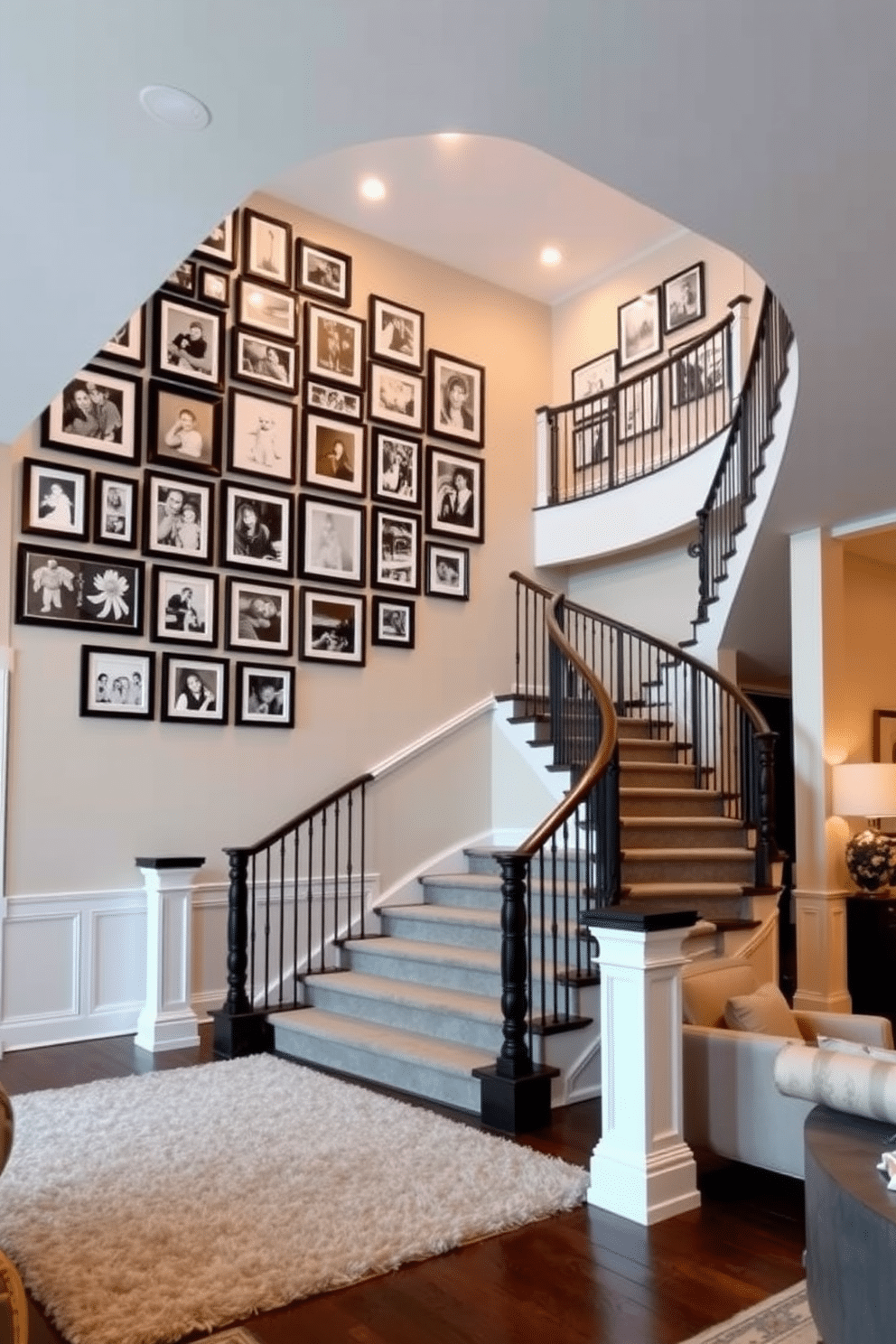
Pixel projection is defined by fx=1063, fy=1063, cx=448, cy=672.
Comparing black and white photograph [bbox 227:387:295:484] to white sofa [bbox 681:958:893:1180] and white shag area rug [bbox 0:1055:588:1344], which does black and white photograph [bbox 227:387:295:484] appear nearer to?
white shag area rug [bbox 0:1055:588:1344]

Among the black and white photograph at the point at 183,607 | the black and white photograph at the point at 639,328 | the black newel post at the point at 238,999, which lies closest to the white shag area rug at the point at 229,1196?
the black newel post at the point at 238,999

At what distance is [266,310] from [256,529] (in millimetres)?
1572

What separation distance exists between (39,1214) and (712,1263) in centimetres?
213

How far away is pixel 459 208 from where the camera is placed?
812cm

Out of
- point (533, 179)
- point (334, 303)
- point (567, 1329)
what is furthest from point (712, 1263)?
point (533, 179)

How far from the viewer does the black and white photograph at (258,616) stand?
6934mm

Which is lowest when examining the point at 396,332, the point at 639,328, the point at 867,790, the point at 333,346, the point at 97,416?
A: the point at 867,790

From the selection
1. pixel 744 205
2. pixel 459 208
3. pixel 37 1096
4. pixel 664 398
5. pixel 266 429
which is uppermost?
pixel 459 208

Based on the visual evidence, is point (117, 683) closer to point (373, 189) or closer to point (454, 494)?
point (454, 494)

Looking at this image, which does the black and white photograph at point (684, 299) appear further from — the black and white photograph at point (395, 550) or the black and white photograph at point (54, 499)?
the black and white photograph at point (54, 499)

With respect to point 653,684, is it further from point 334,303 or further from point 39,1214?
point 39,1214

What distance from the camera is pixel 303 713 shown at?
23.9 feet

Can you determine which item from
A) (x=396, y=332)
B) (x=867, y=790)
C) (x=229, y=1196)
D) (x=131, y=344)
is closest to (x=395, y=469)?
(x=396, y=332)

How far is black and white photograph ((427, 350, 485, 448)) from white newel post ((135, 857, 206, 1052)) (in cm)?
403
